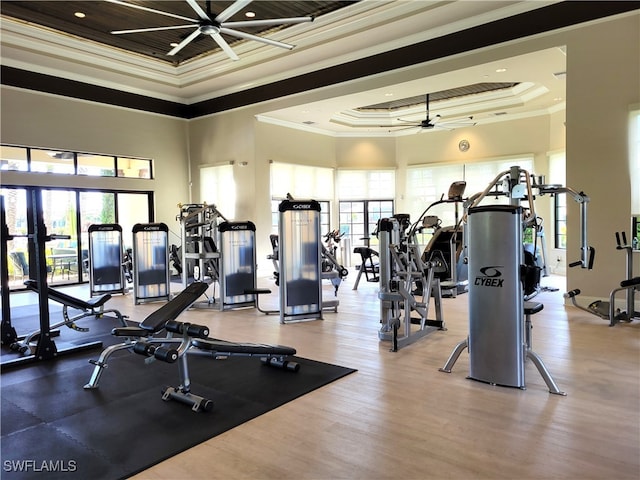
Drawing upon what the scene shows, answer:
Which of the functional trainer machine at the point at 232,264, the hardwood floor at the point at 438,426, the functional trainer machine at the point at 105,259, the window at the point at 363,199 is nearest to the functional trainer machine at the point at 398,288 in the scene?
the hardwood floor at the point at 438,426

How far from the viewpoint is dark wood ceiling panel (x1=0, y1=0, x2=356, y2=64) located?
7250 mm

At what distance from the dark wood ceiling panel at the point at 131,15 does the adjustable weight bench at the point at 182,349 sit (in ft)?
16.5

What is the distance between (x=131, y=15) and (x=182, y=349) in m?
6.70

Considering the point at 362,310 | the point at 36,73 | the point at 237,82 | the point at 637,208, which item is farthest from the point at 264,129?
the point at 637,208

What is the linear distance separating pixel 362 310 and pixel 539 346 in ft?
8.50

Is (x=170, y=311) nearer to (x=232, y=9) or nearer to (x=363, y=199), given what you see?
(x=232, y=9)

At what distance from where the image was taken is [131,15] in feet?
25.1

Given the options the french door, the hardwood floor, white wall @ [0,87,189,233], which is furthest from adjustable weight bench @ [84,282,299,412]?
white wall @ [0,87,189,233]

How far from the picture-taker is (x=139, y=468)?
2379mm

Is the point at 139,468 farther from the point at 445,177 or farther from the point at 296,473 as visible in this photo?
the point at 445,177

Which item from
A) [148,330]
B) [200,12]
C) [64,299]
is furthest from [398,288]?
[200,12]

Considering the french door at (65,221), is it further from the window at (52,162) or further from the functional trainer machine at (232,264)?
the functional trainer machine at (232,264)

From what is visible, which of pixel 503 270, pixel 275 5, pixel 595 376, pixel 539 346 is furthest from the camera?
pixel 275 5

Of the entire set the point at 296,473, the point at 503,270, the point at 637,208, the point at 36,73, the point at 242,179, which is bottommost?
the point at 296,473
